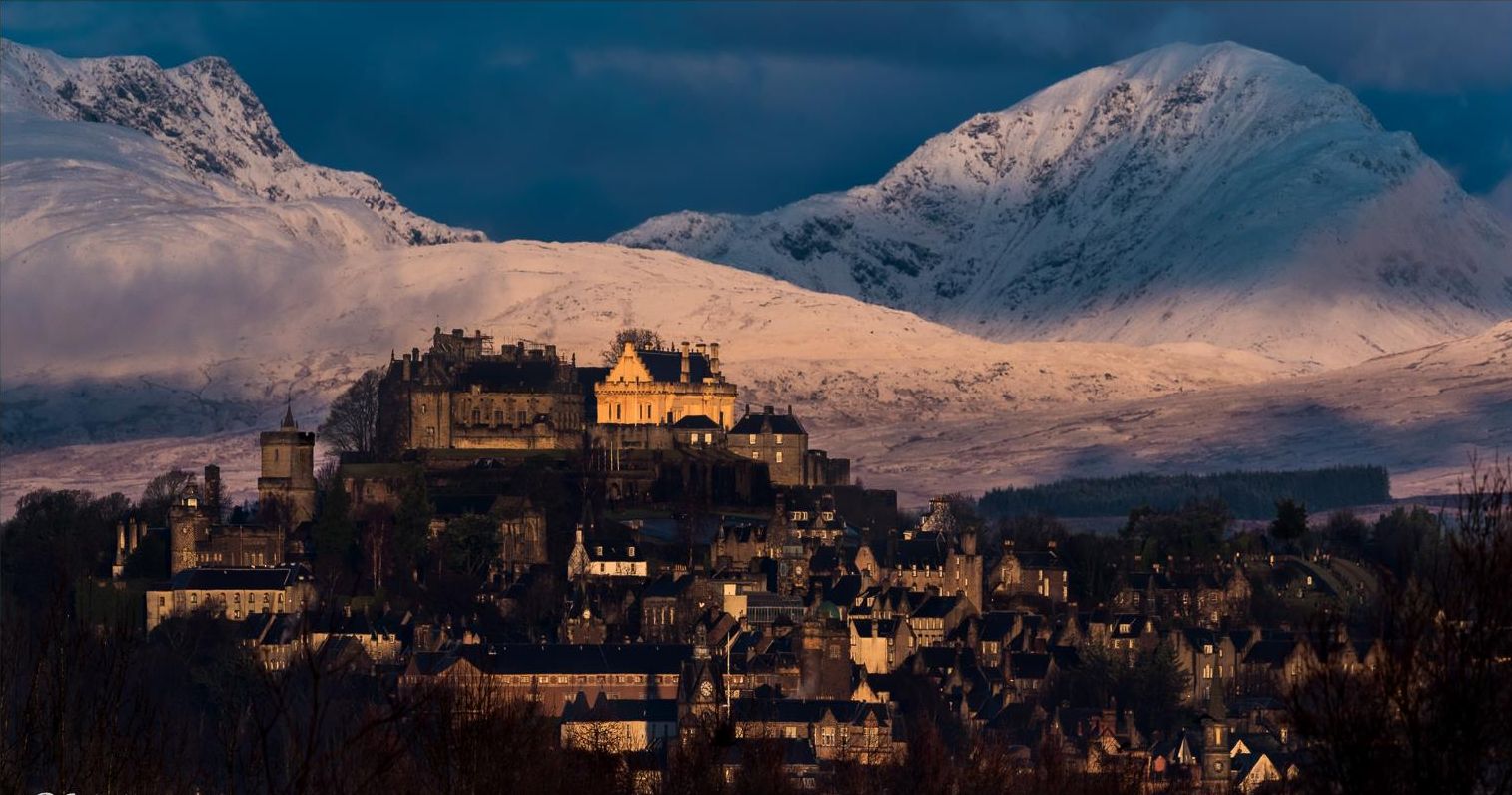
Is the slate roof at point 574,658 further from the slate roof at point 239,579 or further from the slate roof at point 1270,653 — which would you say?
the slate roof at point 1270,653

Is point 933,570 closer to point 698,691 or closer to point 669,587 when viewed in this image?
point 669,587

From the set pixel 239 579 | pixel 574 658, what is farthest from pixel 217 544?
pixel 574 658

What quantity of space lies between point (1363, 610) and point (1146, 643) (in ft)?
35.3

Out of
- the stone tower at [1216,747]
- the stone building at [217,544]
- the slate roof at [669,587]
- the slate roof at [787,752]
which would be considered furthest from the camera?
the stone building at [217,544]

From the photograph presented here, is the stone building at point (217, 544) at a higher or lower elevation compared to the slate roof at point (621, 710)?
higher

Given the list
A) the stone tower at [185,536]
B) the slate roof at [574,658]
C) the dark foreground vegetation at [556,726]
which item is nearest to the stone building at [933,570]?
the dark foreground vegetation at [556,726]

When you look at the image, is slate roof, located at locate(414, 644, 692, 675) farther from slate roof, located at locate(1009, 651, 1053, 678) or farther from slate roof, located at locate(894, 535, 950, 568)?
Answer: slate roof, located at locate(894, 535, 950, 568)

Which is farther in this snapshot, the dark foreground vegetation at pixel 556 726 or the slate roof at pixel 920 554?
the slate roof at pixel 920 554

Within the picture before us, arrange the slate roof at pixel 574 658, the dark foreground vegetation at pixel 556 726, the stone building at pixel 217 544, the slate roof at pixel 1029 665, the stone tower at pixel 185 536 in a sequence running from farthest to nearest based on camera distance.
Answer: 1. the stone tower at pixel 185 536
2. the stone building at pixel 217 544
3. the slate roof at pixel 1029 665
4. the slate roof at pixel 574 658
5. the dark foreground vegetation at pixel 556 726

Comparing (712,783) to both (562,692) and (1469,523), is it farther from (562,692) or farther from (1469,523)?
(1469,523)

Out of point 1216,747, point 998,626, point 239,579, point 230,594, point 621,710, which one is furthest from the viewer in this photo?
point 998,626

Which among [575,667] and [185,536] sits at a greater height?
[185,536]

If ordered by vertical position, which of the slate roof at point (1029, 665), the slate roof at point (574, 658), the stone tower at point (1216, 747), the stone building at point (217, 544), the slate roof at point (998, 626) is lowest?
the stone tower at point (1216, 747)

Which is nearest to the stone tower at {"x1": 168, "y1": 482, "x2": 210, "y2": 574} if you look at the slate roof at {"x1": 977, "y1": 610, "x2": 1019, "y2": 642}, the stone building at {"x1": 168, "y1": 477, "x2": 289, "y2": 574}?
the stone building at {"x1": 168, "y1": 477, "x2": 289, "y2": 574}
